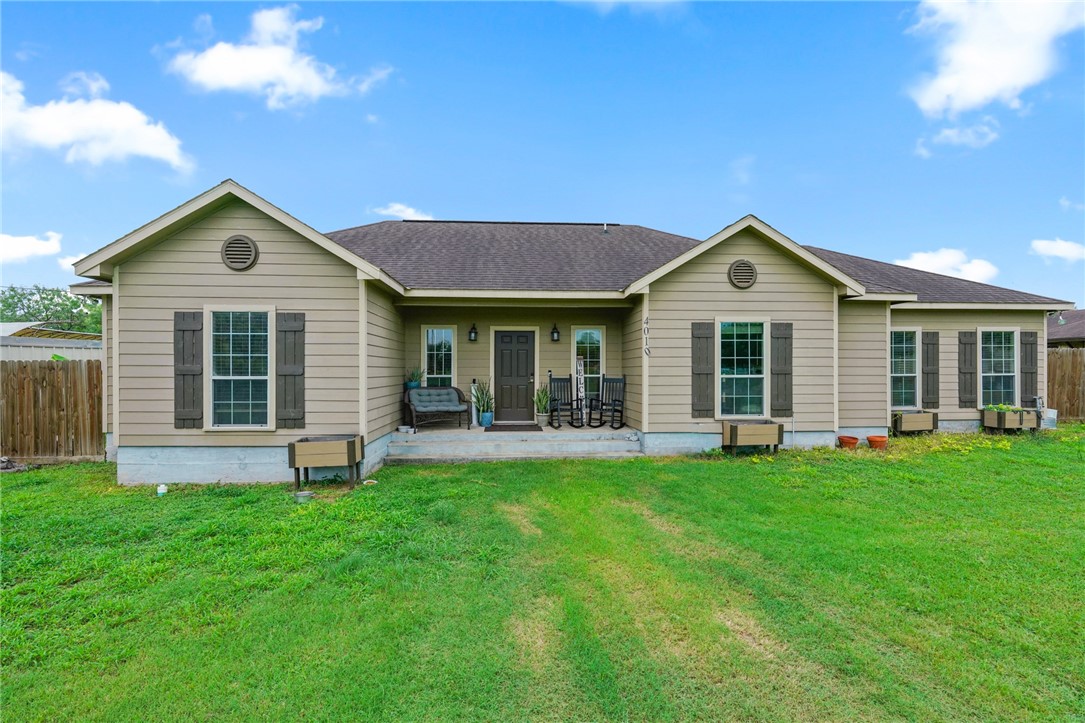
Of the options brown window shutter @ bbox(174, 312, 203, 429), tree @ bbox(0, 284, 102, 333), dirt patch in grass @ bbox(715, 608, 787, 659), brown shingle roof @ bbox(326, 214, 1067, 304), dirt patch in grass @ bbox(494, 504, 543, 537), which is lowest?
dirt patch in grass @ bbox(715, 608, 787, 659)

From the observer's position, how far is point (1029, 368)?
378 inches

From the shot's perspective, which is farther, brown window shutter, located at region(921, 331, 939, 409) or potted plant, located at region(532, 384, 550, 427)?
brown window shutter, located at region(921, 331, 939, 409)

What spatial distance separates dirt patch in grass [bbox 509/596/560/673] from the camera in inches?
95.0

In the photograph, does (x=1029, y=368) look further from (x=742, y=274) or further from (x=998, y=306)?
(x=742, y=274)

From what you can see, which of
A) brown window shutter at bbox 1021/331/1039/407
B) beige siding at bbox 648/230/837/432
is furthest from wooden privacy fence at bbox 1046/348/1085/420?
beige siding at bbox 648/230/837/432

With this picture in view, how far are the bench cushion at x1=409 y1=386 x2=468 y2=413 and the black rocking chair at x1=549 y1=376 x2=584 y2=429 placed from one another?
1711 mm

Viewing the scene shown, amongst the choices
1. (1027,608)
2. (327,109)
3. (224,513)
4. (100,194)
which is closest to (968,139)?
(1027,608)

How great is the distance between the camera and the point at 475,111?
44.7 ft

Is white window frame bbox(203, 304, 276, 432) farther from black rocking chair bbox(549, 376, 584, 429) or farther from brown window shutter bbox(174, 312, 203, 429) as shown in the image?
black rocking chair bbox(549, 376, 584, 429)

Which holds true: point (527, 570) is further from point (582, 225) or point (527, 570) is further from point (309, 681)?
point (582, 225)

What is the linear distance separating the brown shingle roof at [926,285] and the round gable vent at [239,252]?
374 inches

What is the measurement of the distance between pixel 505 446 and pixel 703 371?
356 cm

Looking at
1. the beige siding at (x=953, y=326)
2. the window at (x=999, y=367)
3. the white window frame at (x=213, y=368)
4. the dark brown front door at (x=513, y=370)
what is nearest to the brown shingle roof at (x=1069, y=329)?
the beige siding at (x=953, y=326)

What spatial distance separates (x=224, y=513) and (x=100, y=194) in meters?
14.9
